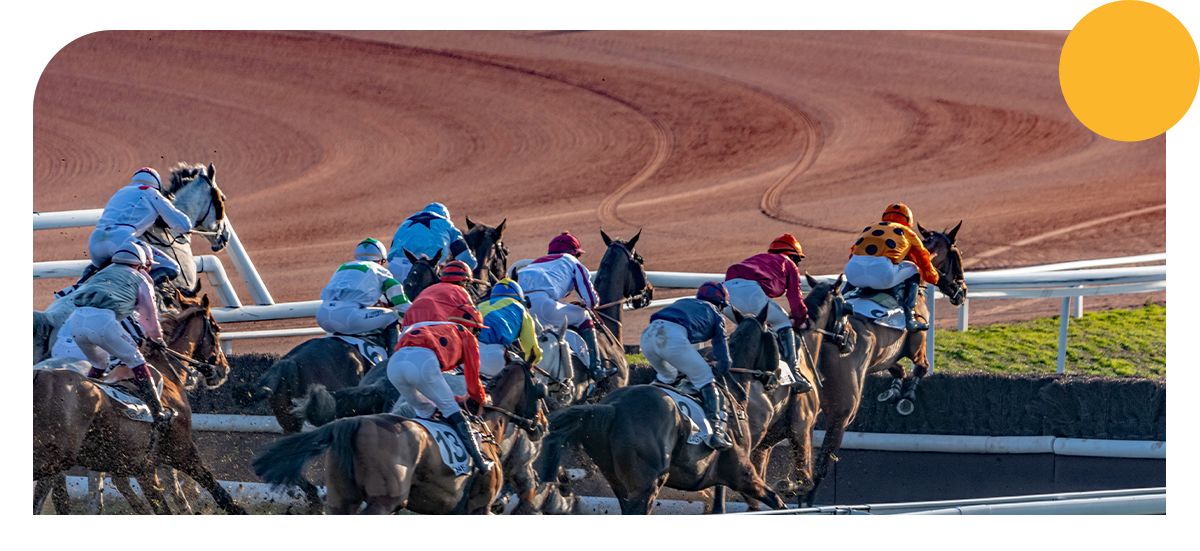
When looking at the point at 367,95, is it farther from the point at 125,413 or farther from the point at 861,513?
the point at 861,513

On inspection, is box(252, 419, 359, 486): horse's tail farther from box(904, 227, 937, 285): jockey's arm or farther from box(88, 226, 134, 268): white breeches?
box(904, 227, 937, 285): jockey's arm

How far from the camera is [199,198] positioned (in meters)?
7.02

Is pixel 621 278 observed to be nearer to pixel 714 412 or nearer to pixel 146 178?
pixel 714 412

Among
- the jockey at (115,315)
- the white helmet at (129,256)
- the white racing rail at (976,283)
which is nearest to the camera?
the jockey at (115,315)

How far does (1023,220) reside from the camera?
13.1 m

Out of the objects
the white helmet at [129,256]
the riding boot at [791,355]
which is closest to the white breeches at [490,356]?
the riding boot at [791,355]

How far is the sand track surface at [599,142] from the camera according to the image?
39.8 feet

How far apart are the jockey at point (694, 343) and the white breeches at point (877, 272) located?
1.37 metres

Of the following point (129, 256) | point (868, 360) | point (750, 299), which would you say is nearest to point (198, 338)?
point (129, 256)

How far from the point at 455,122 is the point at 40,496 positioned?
8.16 meters

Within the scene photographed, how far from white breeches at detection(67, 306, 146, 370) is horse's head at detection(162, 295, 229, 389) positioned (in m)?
0.48

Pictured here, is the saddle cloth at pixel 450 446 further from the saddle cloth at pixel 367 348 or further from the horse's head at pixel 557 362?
the saddle cloth at pixel 367 348

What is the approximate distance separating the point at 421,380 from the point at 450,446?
0.98ft

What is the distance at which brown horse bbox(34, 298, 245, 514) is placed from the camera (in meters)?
5.36
